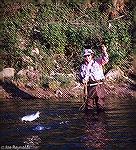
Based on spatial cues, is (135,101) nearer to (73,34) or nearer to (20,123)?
(20,123)

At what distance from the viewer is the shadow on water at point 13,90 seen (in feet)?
57.0

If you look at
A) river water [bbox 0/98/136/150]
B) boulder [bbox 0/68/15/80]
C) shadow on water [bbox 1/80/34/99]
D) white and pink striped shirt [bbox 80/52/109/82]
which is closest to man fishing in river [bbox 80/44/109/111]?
white and pink striped shirt [bbox 80/52/109/82]

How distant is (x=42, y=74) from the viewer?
774 inches

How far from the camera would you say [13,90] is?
59.1 feet

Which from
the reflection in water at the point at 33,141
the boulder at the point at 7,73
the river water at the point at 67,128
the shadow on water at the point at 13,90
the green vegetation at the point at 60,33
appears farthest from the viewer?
the green vegetation at the point at 60,33

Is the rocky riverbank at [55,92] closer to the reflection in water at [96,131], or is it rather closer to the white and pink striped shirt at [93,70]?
the white and pink striped shirt at [93,70]

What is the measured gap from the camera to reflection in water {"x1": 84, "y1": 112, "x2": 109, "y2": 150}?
8.94m

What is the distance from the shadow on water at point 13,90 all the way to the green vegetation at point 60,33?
1815mm

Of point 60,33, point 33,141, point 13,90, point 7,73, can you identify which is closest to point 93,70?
point 33,141

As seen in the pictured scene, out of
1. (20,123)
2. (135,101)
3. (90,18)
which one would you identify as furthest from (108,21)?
(20,123)

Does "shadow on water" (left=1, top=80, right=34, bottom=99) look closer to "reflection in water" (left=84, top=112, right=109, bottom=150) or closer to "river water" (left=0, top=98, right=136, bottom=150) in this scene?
"river water" (left=0, top=98, right=136, bottom=150)

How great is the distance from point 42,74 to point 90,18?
604cm

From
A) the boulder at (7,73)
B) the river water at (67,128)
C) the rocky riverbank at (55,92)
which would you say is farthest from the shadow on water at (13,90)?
the river water at (67,128)

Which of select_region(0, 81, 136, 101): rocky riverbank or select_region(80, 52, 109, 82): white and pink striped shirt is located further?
select_region(0, 81, 136, 101): rocky riverbank
